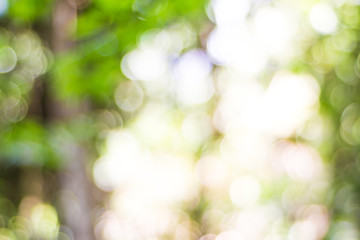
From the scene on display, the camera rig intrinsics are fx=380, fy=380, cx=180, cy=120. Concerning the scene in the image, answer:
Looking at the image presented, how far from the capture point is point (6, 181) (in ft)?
11.2

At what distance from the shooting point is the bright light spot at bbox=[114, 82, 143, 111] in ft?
11.7

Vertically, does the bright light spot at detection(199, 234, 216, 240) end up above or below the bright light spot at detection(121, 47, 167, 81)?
below

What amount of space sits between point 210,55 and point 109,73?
246 cm

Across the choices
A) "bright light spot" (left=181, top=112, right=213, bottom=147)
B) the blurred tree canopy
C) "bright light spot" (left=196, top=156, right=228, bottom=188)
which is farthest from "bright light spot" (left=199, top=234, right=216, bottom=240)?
"bright light spot" (left=181, top=112, right=213, bottom=147)

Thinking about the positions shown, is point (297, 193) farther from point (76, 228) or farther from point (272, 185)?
point (76, 228)

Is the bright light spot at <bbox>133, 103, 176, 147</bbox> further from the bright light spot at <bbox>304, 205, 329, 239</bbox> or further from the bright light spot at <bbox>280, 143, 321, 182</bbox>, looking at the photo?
the bright light spot at <bbox>304, 205, 329, 239</bbox>

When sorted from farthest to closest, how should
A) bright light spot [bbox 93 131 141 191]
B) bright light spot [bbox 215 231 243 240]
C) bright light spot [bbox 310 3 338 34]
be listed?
bright light spot [bbox 215 231 243 240] < bright light spot [bbox 93 131 141 191] < bright light spot [bbox 310 3 338 34]

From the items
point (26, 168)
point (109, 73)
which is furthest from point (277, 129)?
point (109, 73)

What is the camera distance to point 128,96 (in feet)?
12.5

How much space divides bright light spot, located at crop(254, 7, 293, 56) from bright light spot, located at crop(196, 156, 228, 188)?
62.3 inches

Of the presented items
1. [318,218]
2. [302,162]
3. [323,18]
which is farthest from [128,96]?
[318,218]

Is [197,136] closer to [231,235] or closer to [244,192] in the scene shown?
[244,192]

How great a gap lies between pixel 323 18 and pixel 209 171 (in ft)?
7.11

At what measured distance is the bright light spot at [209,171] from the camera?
14.8 ft
